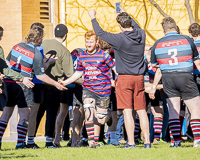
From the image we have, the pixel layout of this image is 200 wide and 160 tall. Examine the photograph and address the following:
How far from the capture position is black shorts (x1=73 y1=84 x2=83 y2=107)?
32.4 ft

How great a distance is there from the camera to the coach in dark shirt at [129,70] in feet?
27.8

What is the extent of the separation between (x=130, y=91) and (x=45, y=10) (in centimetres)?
663

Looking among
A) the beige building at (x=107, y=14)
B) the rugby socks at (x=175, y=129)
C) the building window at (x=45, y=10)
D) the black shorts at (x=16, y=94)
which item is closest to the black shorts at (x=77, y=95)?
the black shorts at (x=16, y=94)

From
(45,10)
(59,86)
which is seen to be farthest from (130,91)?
(45,10)

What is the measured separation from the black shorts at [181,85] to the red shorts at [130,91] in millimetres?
517

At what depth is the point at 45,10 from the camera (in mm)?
14461

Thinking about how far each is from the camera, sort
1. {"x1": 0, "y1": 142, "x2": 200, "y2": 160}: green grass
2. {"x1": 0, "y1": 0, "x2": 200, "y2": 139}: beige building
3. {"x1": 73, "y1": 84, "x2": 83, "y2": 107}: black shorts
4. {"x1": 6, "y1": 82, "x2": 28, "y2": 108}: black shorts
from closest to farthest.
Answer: {"x1": 0, "y1": 142, "x2": 200, "y2": 160}: green grass → {"x1": 6, "y1": 82, "x2": 28, "y2": 108}: black shorts → {"x1": 73, "y1": 84, "x2": 83, "y2": 107}: black shorts → {"x1": 0, "y1": 0, "x2": 200, "y2": 139}: beige building

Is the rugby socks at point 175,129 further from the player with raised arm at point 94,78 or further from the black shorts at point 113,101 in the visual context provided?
the black shorts at point 113,101

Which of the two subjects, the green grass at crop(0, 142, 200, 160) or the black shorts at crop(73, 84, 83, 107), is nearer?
the green grass at crop(0, 142, 200, 160)

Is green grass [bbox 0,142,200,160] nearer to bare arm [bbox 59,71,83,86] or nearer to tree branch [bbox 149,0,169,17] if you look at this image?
bare arm [bbox 59,71,83,86]

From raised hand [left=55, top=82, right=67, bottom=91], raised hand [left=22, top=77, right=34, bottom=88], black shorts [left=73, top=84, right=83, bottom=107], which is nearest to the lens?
raised hand [left=22, top=77, right=34, bottom=88]

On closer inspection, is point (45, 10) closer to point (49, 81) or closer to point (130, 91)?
point (49, 81)

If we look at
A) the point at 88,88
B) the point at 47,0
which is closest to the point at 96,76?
the point at 88,88

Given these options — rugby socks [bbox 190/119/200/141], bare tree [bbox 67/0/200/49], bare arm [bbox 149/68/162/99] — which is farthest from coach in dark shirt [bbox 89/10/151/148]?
bare tree [bbox 67/0/200/49]
